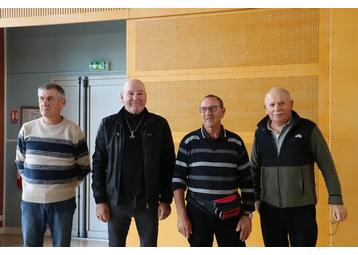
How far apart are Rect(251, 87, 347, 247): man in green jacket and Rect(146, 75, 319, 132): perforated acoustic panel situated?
998mm

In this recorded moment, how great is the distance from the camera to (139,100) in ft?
7.88

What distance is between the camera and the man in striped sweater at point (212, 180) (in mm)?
2199

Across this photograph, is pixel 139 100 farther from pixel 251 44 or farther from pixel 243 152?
pixel 251 44

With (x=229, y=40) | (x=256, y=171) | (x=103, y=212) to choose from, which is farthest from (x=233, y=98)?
(x=103, y=212)

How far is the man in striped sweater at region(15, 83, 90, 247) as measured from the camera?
2424 mm

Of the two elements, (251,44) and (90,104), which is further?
(90,104)

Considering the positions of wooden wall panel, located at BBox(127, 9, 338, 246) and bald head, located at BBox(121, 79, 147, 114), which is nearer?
bald head, located at BBox(121, 79, 147, 114)

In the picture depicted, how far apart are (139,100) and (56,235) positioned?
3.56 ft

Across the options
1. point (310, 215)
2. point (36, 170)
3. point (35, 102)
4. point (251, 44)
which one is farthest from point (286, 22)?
point (35, 102)

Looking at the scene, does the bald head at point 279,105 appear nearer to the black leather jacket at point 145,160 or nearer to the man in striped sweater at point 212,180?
the man in striped sweater at point 212,180

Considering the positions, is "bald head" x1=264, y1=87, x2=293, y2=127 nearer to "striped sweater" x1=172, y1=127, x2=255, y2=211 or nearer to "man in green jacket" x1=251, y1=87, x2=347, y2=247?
"man in green jacket" x1=251, y1=87, x2=347, y2=247

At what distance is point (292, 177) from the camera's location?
2.26 m

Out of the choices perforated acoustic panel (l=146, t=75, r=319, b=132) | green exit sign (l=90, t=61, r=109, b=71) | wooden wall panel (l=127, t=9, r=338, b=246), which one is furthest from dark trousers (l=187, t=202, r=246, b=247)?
green exit sign (l=90, t=61, r=109, b=71)

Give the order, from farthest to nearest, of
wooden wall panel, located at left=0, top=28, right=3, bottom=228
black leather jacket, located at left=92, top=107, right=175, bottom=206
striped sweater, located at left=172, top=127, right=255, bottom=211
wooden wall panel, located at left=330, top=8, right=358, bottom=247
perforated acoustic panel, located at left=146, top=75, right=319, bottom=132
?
wooden wall panel, located at left=0, top=28, right=3, bottom=228 → perforated acoustic panel, located at left=146, top=75, right=319, bottom=132 → wooden wall panel, located at left=330, top=8, right=358, bottom=247 → black leather jacket, located at left=92, top=107, right=175, bottom=206 → striped sweater, located at left=172, top=127, right=255, bottom=211
